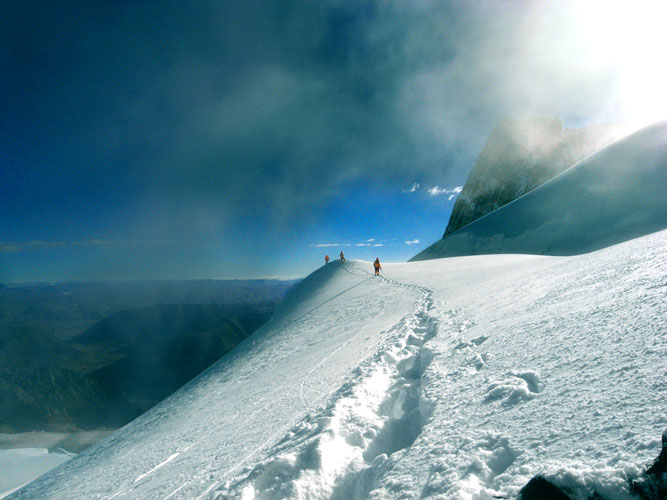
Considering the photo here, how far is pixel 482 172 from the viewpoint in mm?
109312

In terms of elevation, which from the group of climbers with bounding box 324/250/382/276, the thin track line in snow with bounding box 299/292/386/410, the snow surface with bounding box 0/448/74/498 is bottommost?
the snow surface with bounding box 0/448/74/498

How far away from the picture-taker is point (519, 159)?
326 feet

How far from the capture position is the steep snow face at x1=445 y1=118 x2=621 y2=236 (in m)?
89.8

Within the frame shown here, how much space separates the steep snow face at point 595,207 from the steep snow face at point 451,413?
13814mm

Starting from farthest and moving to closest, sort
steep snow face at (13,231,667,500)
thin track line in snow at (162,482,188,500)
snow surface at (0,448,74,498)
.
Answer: snow surface at (0,448,74,498)
thin track line in snow at (162,482,188,500)
steep snow face at (13,231,667,500)

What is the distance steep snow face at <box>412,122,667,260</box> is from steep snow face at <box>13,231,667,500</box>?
45.3 feet

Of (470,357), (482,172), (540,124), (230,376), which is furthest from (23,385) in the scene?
(540,124)

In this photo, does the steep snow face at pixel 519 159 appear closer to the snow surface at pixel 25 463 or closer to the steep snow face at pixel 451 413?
the steep snow face at pixel 451 413

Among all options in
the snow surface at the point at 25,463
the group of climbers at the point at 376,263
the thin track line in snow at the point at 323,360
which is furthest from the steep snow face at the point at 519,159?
the snow surface at the point at 25,463

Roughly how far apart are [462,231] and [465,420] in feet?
120

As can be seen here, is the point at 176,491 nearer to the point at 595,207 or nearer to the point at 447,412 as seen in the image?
the point at 447,412

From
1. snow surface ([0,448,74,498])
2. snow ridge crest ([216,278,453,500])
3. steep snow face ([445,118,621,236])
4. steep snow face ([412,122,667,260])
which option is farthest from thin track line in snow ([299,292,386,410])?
steep snow face ([445,118,621,236])

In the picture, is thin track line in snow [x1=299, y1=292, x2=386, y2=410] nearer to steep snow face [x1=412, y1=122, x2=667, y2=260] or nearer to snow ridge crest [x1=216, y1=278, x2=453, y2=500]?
snow ridge crest [x1=216, y1=278, x2=453, y2=500]

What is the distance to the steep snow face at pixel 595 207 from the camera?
55.5ft
